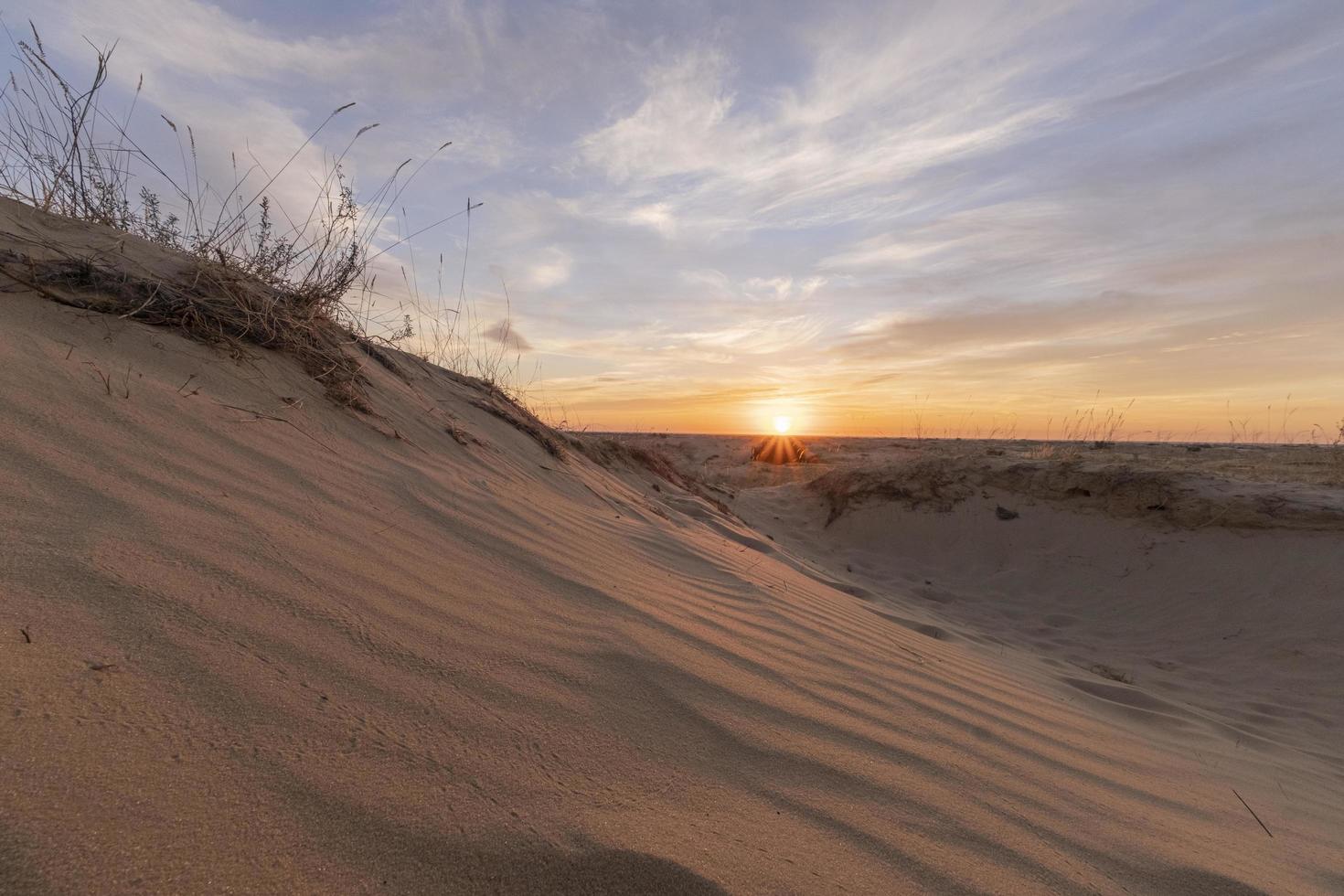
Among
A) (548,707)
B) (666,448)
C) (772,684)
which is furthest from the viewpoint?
(666,448)

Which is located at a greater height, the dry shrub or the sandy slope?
the dry shrub

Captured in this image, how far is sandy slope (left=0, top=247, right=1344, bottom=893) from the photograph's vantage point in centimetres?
94

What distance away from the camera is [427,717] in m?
1.26

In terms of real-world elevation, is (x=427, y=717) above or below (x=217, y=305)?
below

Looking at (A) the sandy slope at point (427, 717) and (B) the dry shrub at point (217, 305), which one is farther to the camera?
(B) the dry shrub at point (217, 305)

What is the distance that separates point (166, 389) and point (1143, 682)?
561 centimetres

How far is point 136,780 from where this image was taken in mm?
897

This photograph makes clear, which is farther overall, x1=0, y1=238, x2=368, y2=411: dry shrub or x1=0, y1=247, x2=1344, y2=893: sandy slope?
x1=0, y1=238, x2=368, y2=411: dry shrub

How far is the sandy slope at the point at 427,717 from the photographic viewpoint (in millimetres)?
937

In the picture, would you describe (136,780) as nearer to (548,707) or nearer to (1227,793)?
(548,707)

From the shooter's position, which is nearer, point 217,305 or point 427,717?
point 427,717

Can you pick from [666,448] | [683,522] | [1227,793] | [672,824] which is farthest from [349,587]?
[666,448]

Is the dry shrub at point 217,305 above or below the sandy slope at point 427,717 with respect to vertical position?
above

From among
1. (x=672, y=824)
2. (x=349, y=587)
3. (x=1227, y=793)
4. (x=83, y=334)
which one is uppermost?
(x=83, y=334)
